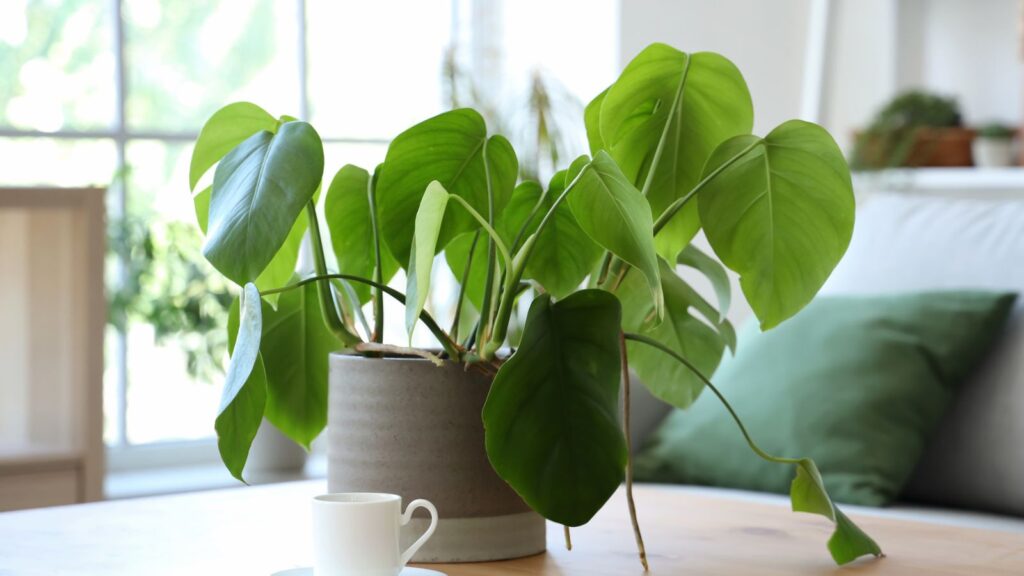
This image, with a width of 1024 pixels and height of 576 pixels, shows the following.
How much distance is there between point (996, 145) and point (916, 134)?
0.67 ft

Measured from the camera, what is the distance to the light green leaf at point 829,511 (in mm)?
1036

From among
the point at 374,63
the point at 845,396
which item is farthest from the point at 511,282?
the point at 374,63

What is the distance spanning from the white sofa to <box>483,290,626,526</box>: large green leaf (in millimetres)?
991

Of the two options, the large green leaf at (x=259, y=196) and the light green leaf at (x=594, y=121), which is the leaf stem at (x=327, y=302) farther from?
the light green leaf at (x=594, y=121)

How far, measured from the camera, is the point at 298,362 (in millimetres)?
1180

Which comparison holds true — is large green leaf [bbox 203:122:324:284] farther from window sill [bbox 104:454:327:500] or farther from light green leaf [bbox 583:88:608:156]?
window sill [bbox 104:454:327:500]

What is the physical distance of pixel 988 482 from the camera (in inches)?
72.3

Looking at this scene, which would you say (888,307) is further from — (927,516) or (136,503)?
(136,503)

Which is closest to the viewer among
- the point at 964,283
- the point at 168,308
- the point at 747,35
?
the point at 964,283

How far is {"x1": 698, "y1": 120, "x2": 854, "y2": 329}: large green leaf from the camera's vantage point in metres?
0.98

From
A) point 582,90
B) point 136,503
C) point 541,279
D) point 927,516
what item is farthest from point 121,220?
point 541,279

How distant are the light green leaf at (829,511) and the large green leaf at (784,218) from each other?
132 millimetres

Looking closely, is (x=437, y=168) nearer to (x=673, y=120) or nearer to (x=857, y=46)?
(x=673, y=120)

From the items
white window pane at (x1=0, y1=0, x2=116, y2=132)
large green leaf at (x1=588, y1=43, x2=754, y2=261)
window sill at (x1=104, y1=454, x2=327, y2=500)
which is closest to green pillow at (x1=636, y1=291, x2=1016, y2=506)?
large green leaf at (x1=588, y1=43, x2=754, y2=261)
